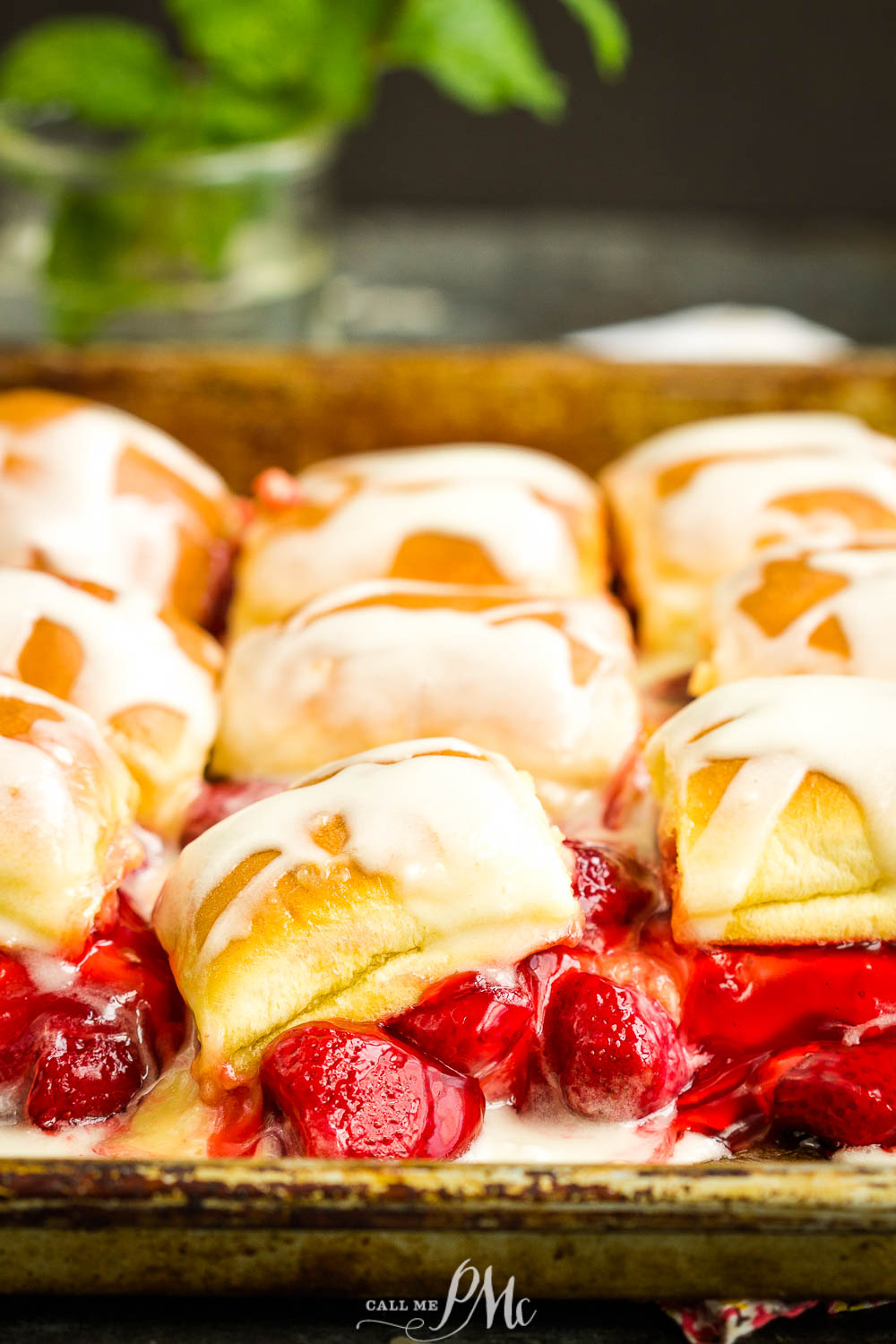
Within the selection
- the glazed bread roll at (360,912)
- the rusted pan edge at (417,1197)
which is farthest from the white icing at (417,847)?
the rusted pan edge at (417,1197)

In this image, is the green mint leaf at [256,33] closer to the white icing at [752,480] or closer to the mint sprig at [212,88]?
the mint sprig at [212,88]

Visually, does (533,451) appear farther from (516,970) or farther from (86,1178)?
(86,1178)

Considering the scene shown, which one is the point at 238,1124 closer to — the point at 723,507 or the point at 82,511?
the point at 82,511

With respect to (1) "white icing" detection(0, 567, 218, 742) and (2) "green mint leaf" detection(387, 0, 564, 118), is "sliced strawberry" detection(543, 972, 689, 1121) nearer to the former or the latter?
(1) "white icing" detection(0, 567, 218, 742)

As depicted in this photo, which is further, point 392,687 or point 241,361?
point 241,361

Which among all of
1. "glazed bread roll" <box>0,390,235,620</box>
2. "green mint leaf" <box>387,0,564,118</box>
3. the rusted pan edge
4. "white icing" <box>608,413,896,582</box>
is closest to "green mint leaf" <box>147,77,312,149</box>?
"green mint leaf" <box>387,0,564,118</box>

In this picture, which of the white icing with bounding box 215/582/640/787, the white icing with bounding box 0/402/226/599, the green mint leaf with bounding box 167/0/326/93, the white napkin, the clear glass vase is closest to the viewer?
the white icing with bounding box 215/582/640/787

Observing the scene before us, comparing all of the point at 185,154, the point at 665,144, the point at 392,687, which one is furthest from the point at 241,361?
the point at 665,144
